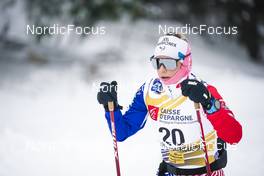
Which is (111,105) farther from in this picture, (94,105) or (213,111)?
(94,105)

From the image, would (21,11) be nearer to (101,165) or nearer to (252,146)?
(101,165)

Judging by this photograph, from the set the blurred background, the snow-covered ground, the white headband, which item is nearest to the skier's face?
the white headband

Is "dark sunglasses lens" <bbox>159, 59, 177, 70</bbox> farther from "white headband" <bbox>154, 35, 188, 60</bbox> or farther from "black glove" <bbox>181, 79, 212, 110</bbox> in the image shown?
"black glove" <bbox>181, 79, 212, 110</bbox>

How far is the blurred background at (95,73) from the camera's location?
693 centimetres

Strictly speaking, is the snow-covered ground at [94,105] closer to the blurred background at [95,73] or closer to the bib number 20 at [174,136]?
the blurred background at [95,73]

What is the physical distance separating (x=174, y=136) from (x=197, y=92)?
551mm

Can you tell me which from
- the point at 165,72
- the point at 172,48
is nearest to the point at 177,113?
the point at 165,72

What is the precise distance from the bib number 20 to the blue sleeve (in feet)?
1.02

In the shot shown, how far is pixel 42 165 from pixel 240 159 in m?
2.79

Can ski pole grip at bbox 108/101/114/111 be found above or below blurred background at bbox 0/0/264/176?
below

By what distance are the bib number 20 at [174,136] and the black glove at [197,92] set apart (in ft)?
1.39

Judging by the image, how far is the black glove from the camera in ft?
10.7

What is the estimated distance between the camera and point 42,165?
664cm

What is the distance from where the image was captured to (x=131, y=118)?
13.0 ft
